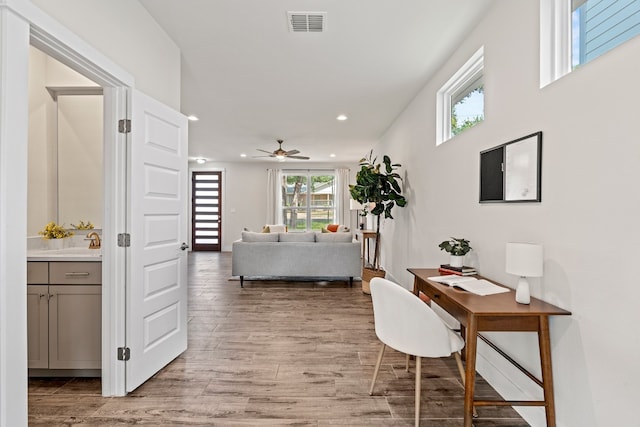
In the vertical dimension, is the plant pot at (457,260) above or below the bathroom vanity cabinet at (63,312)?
above

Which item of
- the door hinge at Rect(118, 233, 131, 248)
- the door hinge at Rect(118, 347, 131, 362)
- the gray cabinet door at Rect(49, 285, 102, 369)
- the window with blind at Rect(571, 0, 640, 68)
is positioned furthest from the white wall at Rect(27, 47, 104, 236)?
the window with blind at Rect(571, 0, 640, 68)

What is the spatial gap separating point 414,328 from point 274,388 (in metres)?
1.12

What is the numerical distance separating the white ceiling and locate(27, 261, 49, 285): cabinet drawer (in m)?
1.97

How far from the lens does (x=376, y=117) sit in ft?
16.8

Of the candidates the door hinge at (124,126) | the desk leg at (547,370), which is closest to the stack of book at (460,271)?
the desk leg at (547,370)

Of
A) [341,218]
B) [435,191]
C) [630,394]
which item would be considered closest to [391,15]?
[435,191]

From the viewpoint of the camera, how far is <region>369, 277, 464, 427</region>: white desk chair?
1877 mm

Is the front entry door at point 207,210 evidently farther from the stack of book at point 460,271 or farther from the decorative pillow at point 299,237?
the stack of book at point 460,271

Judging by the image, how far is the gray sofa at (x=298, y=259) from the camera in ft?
18.1

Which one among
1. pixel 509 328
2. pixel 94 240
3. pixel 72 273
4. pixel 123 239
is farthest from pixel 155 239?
pixel 509 328

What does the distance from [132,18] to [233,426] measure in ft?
8.75

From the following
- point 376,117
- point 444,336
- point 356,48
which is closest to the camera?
point 444,336

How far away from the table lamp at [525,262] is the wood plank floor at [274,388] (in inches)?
34.4

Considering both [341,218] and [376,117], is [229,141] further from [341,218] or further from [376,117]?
A: [341,218]
